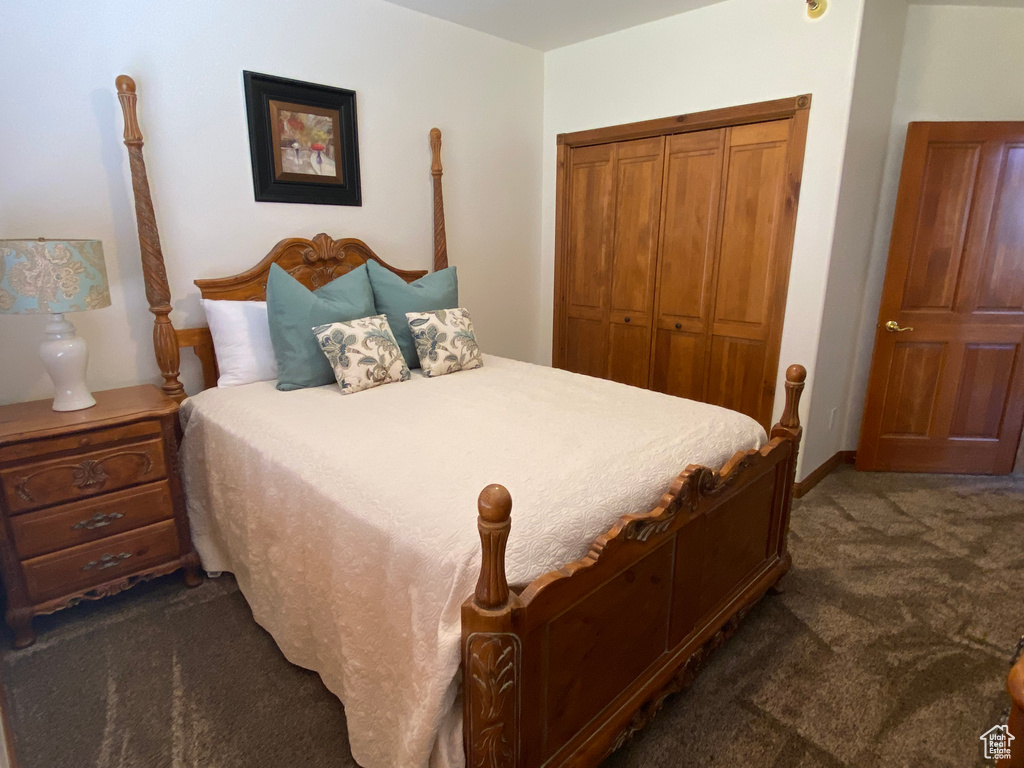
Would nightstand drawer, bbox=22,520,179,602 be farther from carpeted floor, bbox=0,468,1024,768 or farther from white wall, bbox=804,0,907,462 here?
white wall, bbox=804,0,907,462

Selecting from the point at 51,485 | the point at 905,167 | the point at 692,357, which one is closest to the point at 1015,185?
the point at 905,167

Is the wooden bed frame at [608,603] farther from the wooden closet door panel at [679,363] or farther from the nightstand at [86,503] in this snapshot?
the wooden closet door panel at [679,363]

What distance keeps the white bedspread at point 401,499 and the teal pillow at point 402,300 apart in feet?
1.30

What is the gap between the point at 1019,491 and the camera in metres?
3.03

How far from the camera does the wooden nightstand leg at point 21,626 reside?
1.82 metres

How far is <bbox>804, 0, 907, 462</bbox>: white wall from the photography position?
258cm

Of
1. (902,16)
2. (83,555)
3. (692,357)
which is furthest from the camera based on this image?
(692,357)

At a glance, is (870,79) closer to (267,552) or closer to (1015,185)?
(1015,185)

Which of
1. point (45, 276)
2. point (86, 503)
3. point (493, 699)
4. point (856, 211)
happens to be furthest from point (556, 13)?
point (493, 699)

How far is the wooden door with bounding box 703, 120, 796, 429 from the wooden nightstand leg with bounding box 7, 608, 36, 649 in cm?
315

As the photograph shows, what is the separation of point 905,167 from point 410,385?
2.78m

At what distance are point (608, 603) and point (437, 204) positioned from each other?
246cm

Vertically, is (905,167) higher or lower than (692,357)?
higher

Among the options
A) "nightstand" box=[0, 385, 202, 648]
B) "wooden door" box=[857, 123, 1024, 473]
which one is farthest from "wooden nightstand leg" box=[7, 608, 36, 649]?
"wooden door" box=[857, 123, 1024, 473]
